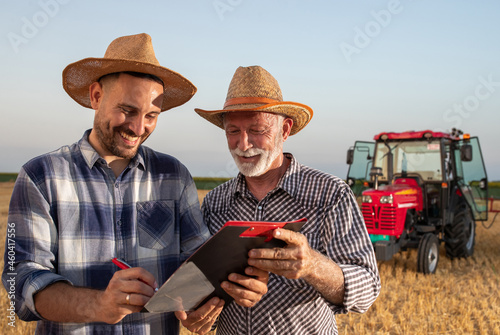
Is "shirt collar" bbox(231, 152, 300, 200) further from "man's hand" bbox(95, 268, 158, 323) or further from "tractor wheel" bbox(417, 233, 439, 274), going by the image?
"tractor wheel" bbox(417, 233, 439, 274)

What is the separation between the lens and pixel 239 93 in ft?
8.84

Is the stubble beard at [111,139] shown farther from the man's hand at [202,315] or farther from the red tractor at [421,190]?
the red tractor at [421,190]

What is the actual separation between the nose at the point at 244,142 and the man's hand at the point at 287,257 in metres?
0.94

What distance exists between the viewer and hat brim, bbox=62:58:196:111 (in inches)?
81.6

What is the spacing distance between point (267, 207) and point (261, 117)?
0.55 m

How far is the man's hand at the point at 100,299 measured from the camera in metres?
1.66

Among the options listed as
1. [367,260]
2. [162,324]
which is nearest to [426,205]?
[367,260]

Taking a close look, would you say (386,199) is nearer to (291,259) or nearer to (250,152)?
(250,152)

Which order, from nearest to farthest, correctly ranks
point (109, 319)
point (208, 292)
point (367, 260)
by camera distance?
point (109, 319) → point (208, 292) → point (367, 260)

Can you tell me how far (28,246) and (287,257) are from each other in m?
1.11

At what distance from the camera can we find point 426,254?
778 centimetres

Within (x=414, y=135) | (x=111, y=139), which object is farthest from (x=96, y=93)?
(x=414, y=135)

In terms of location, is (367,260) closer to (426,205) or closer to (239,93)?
(239,93)

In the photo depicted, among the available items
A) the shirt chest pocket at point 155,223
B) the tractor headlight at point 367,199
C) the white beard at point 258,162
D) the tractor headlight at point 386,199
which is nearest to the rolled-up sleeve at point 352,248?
the white beard at point 258,162
